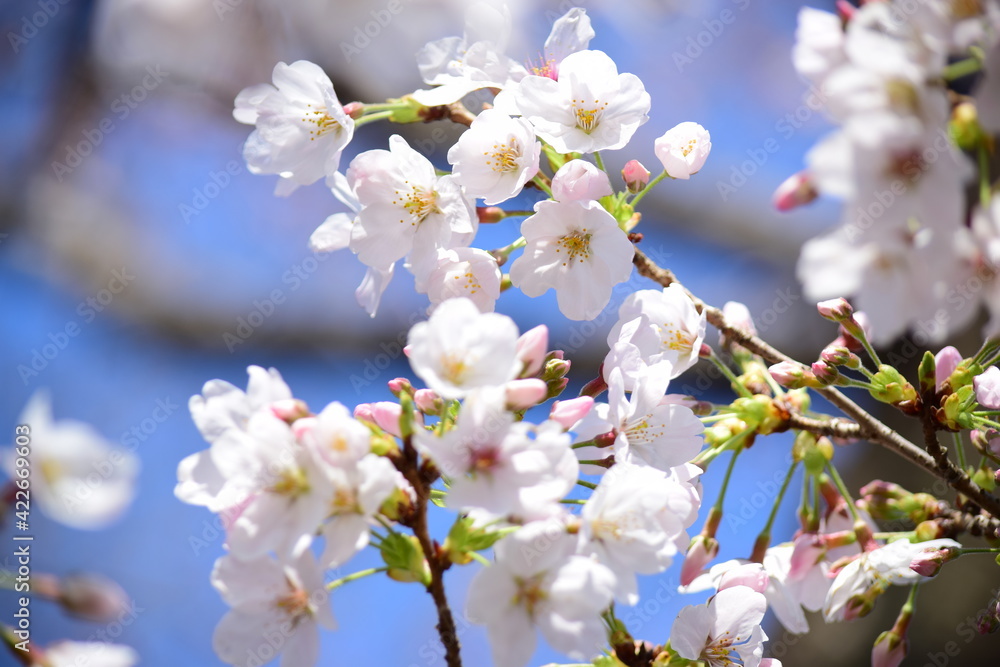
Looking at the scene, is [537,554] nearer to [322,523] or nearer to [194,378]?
[322,523]

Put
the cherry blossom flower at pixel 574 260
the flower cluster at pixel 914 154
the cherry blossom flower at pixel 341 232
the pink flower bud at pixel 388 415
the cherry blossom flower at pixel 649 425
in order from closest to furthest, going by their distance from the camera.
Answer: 1. the flower cluster at pixel 914 154
2. the pink flower bud at pixel 388 415
3. the cherry blossom flower at pixel 649 425
4. the cherry blossom flower at pixel 574 260
5. the cherry blossom flower at pixel 341 232

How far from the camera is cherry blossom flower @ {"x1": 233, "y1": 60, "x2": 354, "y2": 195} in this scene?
92 centimetres

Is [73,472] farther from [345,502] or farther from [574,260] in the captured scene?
[574,260]

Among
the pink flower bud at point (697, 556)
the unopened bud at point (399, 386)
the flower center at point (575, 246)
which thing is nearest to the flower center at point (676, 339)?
the flower center at point (575, 246)

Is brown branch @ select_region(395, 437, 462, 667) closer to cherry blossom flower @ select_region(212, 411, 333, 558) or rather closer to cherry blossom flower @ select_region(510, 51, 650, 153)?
cherry blossom flower @ select_region(212, 411, 333, 558)

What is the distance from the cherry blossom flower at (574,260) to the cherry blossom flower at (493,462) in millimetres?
327

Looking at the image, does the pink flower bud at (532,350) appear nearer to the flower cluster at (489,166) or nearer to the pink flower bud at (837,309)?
the flower cluster at (489,166)

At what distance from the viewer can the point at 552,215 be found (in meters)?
0.85

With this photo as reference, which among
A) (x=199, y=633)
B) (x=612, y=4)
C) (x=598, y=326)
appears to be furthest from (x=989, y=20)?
(x=199, y=633)

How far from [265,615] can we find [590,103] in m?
0.62

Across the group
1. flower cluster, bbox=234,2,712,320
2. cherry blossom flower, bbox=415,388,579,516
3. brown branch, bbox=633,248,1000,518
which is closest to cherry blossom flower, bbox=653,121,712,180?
flower cluster, bbox=234,2,712,320

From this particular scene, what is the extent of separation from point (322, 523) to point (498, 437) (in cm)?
15

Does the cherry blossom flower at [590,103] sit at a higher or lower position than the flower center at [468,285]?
higher

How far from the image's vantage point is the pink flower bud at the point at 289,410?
0.60 meters
